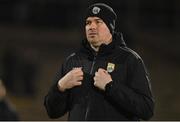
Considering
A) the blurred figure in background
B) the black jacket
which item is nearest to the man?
the black jacket

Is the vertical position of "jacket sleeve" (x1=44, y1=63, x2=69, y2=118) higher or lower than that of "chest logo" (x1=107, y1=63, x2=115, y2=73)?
lower

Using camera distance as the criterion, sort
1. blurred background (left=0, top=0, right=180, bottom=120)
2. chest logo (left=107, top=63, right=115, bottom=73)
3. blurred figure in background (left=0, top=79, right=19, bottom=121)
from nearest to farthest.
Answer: chest logo (left=107, top=63, right=115, bottom=73), blurred figure in background (left=0, top=79, right=19, bottom=121), blurred background (left=0, top=0, right=180, bottom=120)

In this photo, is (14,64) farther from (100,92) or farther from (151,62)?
(100,92)

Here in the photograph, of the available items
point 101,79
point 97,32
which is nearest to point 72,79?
point 101,79

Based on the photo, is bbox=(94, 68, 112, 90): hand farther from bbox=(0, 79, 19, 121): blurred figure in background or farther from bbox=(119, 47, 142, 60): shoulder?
bbox=(0, 79, 19, 121): blurred figure in background

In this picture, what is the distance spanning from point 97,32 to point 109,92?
50 cm

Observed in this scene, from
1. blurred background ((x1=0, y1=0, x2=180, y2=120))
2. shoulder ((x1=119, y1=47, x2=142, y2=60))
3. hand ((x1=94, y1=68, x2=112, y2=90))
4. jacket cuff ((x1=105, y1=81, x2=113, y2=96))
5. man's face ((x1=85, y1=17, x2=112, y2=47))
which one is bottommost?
blurred background ((x1=0, y1=0, x2=180, y2=120))

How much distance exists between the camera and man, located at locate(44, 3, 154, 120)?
4.79 meters

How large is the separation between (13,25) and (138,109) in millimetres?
15450

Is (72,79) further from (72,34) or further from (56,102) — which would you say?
(72,34)

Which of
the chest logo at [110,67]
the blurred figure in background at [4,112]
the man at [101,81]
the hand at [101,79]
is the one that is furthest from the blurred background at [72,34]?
the hand at [101,79]

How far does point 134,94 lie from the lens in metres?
4.81

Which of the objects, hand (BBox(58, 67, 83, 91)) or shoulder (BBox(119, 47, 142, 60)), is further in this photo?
shoulder (BBox(119, 47, 142, 60))

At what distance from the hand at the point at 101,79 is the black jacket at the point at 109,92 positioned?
0.03 metres
